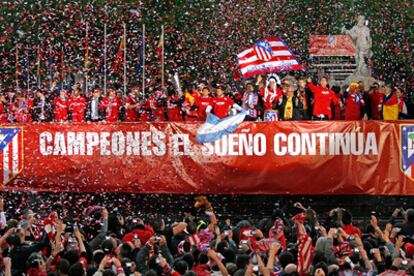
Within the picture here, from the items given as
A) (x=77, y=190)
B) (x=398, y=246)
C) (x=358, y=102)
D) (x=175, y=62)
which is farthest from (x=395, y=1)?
(x=398, y=246)

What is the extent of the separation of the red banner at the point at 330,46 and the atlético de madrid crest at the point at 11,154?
13.8 metres

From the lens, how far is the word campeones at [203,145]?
22234 mm

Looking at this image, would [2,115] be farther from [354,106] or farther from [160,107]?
[354,106]

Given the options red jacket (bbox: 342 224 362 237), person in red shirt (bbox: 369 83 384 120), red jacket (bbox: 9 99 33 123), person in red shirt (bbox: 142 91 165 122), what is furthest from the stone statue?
red jacket (bbox: 342 224 362 237)

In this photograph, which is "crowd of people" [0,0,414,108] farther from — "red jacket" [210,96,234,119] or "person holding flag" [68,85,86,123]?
"red jacket" [210,96,234,119]

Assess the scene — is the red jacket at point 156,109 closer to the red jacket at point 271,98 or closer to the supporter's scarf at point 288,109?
the red jacket at point 271,98

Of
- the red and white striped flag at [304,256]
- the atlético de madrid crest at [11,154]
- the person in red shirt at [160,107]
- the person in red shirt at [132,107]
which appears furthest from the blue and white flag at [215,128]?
the red and white striped flag at [304,256]

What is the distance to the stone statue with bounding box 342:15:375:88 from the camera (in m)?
34.1

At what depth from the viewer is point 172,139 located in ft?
75.5

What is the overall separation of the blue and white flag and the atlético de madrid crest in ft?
12.1

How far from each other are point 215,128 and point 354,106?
3104mm

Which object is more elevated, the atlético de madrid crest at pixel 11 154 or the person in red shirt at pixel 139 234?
the atlético de madrid crest at pixel 11 154

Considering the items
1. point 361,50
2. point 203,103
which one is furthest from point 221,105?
point 361,50

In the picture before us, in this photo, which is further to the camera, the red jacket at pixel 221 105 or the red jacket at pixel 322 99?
the red jacket at pixel 221 105
